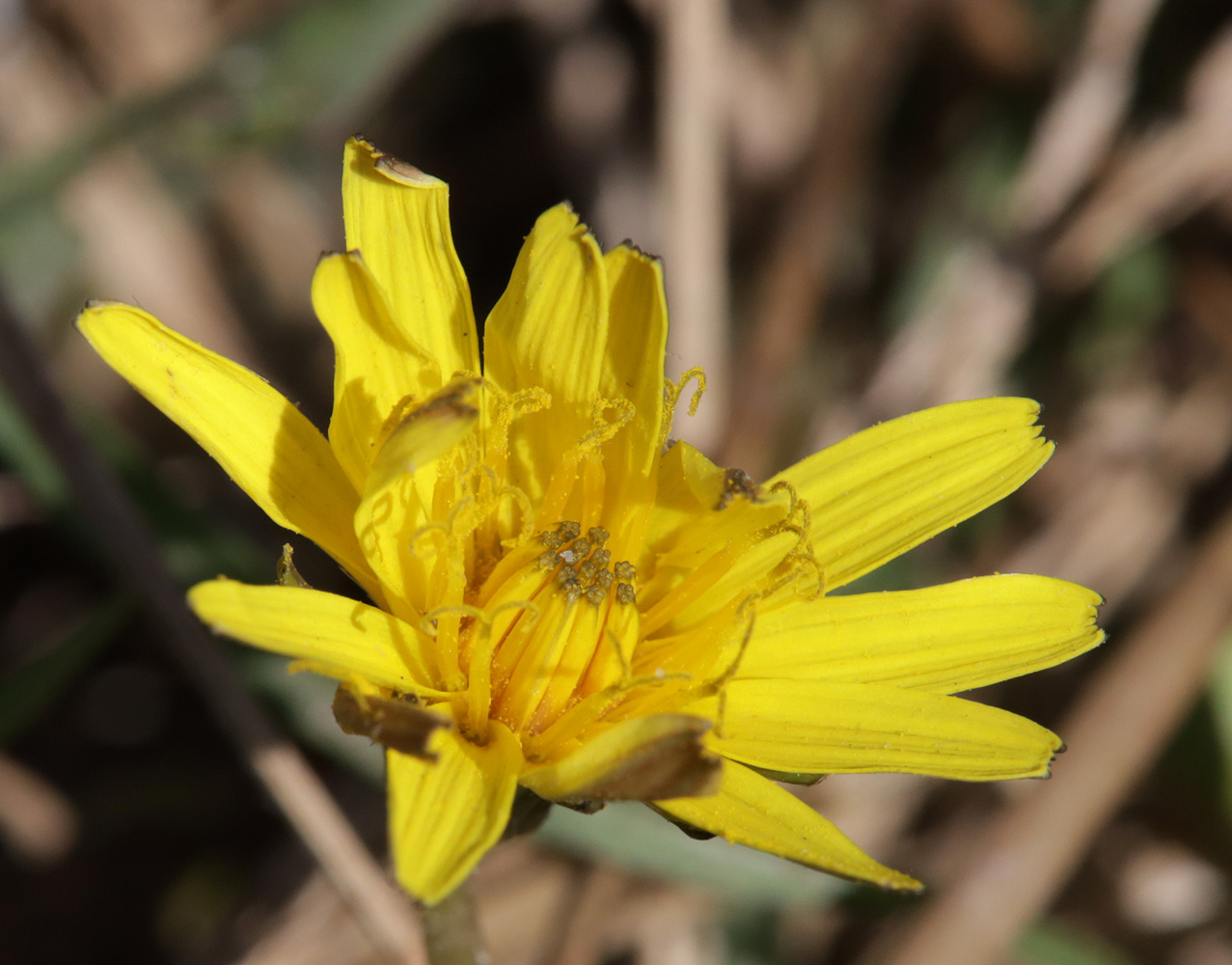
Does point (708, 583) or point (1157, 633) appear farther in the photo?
point (1157, 633)

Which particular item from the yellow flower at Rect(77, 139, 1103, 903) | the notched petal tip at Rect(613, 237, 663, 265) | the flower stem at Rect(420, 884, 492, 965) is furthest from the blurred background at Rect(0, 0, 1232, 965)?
the notched petal tip at Rect(613, 237, 663, 265)

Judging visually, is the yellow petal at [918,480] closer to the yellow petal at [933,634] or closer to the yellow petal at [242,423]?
the yellow petal at [933,634]

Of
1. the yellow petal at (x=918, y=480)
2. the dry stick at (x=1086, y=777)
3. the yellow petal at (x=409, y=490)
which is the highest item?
the yellow petal at (x=409, y=490)

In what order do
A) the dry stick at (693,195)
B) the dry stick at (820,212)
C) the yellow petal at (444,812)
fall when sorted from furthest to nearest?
the dry stick at (820,212) → the dry stick at (693,195) → the yellow petal at (444,812)

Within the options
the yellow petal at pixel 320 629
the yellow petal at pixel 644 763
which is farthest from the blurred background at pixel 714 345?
the yellow petal at pixel 644 763

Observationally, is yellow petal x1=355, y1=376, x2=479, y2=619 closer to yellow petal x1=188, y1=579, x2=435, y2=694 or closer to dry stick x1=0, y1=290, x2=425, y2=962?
yellow petal x1=188, y1=579, x2=435, y2=694

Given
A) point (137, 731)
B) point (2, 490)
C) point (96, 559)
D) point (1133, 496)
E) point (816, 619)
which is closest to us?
point (816, 619)

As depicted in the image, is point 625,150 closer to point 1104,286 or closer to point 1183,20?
point 1104,286

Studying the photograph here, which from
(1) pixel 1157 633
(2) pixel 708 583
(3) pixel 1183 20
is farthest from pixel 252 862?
(3) pixel 1183 20
